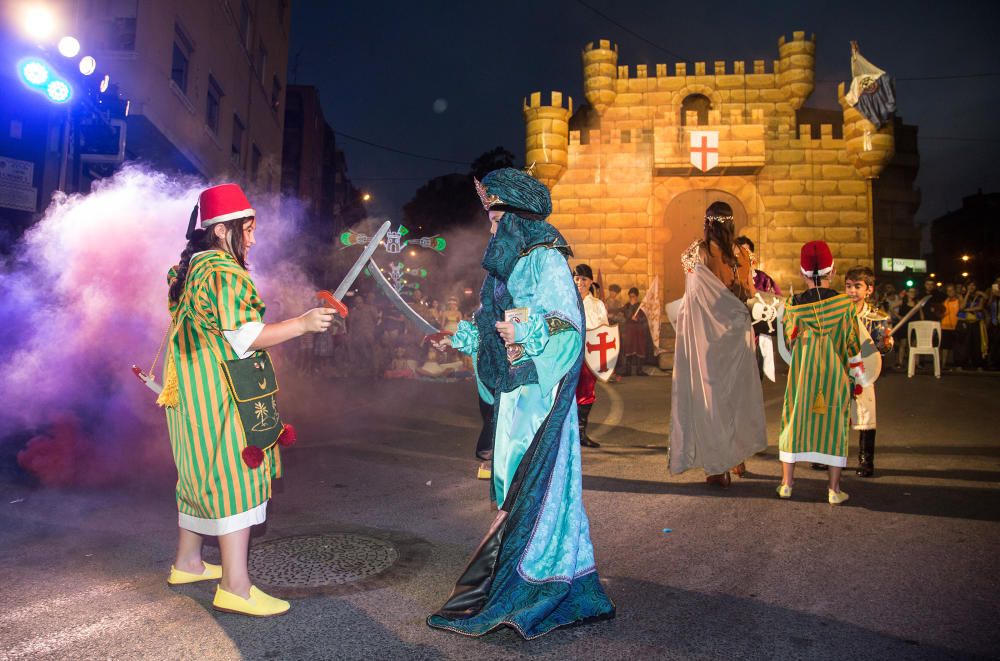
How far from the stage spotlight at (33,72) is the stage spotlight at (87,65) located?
1.52ft

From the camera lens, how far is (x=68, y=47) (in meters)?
9.30

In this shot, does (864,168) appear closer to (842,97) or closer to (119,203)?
(842,97)

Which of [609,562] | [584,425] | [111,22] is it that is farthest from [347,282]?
[111,22]

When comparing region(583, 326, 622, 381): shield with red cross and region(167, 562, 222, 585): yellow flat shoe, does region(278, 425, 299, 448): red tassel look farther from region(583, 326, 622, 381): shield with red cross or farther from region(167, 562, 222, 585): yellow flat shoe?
region(583, 326, 622, 381): shield with red cross

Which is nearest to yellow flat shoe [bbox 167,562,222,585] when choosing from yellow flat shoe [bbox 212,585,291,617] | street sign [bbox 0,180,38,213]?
yellow flat shoe [bbox 212,585,291,617]

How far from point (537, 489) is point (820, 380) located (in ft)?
10.6

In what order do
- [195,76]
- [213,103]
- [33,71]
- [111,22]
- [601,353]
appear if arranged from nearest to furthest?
1. [601,353]
2. [33,71]
3. [111,22]
4. [195,76]
5. [213,103]

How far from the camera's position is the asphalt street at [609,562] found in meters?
2.85

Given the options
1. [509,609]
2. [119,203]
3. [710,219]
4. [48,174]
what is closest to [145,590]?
[509,609]

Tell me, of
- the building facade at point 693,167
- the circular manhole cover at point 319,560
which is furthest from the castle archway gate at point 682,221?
the circular manhole cover at point 319,560

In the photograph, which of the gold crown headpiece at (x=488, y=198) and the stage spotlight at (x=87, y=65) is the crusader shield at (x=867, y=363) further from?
the stage spotlight at (x=87, y=65)

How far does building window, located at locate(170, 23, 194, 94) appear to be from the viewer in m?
15.6

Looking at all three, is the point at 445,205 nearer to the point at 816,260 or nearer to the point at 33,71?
the point at 33,71

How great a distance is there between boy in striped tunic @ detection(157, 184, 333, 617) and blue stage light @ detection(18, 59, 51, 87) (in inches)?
311
